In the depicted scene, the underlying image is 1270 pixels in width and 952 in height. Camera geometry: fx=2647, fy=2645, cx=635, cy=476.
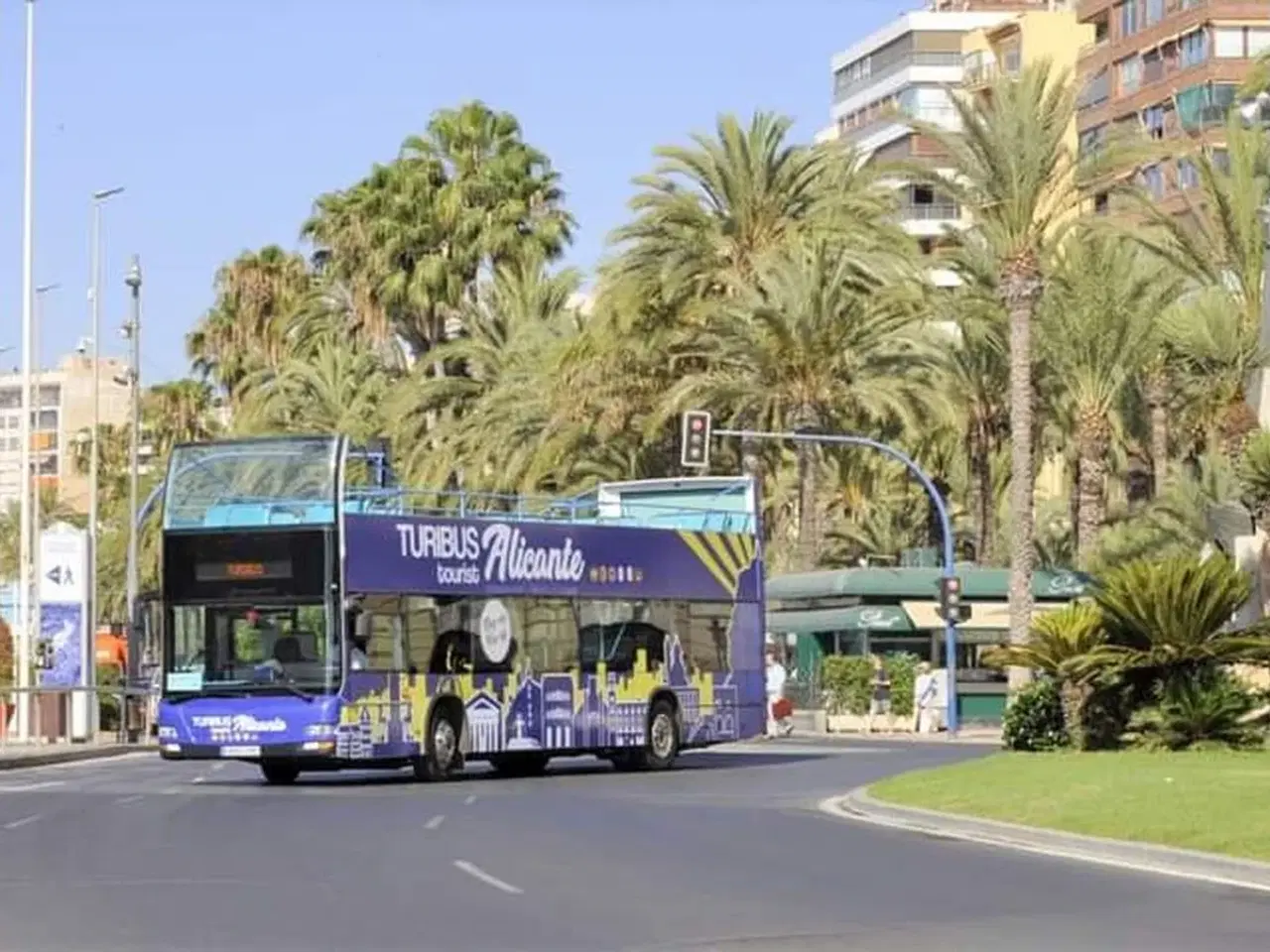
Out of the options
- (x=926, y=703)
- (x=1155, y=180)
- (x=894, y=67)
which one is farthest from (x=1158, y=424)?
(x=894, y=67)

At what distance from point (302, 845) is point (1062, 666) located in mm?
12114

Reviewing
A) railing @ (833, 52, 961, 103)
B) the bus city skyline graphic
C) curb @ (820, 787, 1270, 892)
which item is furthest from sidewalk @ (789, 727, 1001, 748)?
railing @ (833, 52, 961, 103)

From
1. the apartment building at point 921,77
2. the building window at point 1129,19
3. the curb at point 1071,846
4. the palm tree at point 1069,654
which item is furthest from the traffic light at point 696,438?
the apartment building at point 921,77

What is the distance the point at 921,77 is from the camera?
105250mm

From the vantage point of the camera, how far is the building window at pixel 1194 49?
3365 inches

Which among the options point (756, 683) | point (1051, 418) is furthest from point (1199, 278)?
point (756, 683)

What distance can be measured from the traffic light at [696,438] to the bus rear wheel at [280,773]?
18433mm

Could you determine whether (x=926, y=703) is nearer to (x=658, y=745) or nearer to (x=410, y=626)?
(x=658, y=745)

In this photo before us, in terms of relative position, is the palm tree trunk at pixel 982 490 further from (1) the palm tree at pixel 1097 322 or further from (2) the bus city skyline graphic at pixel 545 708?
(2) the bus city skyline graphic at pixel 545 708

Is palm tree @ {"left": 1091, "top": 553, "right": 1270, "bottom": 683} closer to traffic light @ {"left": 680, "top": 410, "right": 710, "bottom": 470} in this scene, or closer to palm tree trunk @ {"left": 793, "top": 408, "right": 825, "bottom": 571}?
traffic light @ {"left": 680, "top": 410, "right": 710, "bottom": 470}

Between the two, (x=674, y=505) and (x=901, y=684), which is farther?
(x=901, y=684)

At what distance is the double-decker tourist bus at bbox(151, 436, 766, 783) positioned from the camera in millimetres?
31328

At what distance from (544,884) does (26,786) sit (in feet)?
56.6

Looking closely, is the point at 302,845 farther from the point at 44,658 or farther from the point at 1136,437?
the point at 1136,437
